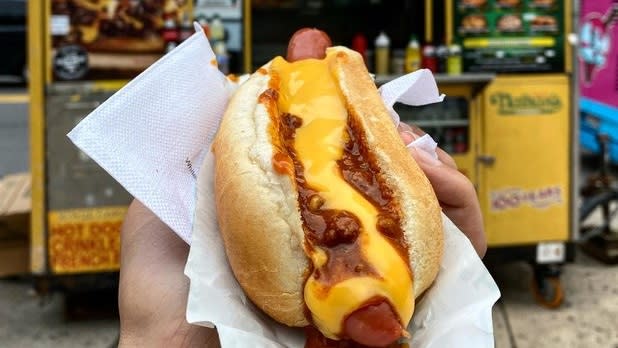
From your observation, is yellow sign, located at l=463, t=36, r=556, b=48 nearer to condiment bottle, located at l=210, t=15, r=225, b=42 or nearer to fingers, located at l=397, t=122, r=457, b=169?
condiment bottle, located at l=210, t=15, r=225, b=42

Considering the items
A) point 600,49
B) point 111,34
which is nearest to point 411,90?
point 111,34

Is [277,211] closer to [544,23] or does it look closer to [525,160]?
[525,160]

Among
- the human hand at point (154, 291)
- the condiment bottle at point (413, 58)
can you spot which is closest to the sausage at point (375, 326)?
the human hand at point (154, 291)

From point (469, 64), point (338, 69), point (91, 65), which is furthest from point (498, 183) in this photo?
point (338, 69)

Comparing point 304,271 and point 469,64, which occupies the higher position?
point 469,64

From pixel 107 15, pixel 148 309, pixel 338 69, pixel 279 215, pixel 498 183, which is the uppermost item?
pixel 107 15

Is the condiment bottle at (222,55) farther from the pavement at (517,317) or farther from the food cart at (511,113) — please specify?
the pavement at (517,317)

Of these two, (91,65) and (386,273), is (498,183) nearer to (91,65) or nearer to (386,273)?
(91,65)
